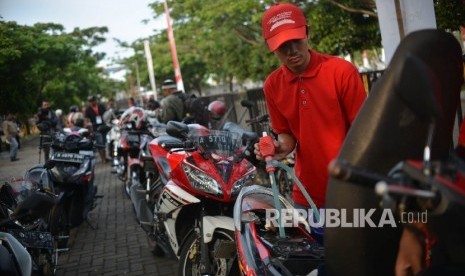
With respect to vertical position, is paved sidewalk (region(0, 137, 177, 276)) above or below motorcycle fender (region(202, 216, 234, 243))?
below

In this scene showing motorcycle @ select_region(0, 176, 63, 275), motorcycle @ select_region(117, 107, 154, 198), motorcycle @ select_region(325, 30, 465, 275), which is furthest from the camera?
motorcycle @ select_region(117, 107, 154, 198)

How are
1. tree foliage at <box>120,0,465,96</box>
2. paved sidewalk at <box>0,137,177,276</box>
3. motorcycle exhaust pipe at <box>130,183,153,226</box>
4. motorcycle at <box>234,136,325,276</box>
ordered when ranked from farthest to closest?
tree foliage at <box>120,0,465,96</box> → motorcycle exhaust pipe at <box>130,183,153,226</box> → paved sidewalk at <box>0,137,177,276</box> → motorcycle at <box>234,136,325,276</box>

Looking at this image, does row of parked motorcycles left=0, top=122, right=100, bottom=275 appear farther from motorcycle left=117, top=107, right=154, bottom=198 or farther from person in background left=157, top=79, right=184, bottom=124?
person in background left=157, top=79, right=184, bottom=124

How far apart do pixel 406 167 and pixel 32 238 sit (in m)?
2.77

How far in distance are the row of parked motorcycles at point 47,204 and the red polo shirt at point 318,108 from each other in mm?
1322

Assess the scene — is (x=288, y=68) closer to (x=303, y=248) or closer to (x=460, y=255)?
(x=303, y=248)


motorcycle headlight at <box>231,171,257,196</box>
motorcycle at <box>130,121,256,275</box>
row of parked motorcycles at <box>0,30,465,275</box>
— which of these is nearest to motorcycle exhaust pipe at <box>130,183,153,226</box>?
motorcycle at <box>130,121,256,275</box>

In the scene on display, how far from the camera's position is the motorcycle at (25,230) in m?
2.33

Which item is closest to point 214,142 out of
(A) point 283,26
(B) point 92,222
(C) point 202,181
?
(C) point 202,181

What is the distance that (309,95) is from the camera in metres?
2.45

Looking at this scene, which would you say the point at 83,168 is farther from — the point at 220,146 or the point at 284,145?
the point at 284,145

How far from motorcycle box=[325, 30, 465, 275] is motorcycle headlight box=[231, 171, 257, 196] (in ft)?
5.50

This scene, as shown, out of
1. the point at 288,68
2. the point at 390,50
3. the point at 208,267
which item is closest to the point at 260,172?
the point at 390,50

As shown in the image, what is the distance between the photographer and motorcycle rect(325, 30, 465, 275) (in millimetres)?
1111
